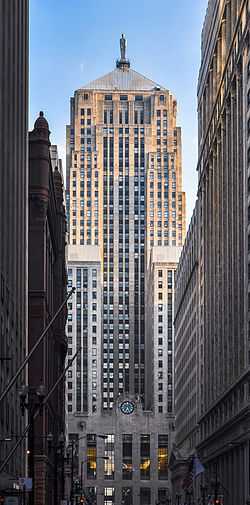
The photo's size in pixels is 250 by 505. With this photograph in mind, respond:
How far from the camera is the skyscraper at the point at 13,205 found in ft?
207

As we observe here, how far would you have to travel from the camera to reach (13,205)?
70.1m

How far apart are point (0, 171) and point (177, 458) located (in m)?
138

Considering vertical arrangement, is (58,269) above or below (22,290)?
above

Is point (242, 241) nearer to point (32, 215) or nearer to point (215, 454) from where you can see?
point (32, 215)

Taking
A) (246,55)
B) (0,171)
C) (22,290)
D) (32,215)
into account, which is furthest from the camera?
(246,55)

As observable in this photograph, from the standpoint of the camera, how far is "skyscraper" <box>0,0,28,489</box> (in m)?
63.2

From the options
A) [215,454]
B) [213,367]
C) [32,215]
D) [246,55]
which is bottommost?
[215,454]

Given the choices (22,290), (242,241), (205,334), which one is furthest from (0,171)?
(205,334)

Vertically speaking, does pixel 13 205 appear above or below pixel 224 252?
below

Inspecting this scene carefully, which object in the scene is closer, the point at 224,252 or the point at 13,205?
the point at 13,205

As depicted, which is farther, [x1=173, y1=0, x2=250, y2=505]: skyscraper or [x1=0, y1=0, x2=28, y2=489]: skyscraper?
[x1=173, y1=0, x2=250, y2=505]: skyscraper

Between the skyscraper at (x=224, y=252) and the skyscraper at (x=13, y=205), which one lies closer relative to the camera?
the skyscraper at (x=13, y=205)

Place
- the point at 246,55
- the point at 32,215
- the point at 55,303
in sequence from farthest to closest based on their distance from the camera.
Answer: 1. the point at 55,303
2. the point at 246,55
3. the point at 32,215

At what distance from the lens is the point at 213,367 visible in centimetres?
12950
